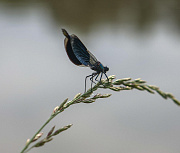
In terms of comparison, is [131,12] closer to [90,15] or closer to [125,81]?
[90,15]

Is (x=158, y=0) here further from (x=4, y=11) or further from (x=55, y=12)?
(x=4, y=11)

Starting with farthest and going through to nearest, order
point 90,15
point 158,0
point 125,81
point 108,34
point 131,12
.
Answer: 1. point 158,0
2. point 131,12
3. point 90,15
4. point 108,34
5. point 125,81

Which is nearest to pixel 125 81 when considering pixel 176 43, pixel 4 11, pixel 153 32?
pixel 176 43

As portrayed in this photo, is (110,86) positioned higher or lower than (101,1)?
lower

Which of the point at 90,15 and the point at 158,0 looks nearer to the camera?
the point at 90,15

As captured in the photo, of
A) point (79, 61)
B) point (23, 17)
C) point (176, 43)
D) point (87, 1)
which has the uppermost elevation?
point (87, 1)

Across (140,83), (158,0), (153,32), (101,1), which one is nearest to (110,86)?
(140,83)

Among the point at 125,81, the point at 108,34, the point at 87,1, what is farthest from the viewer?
the point at 87,1
